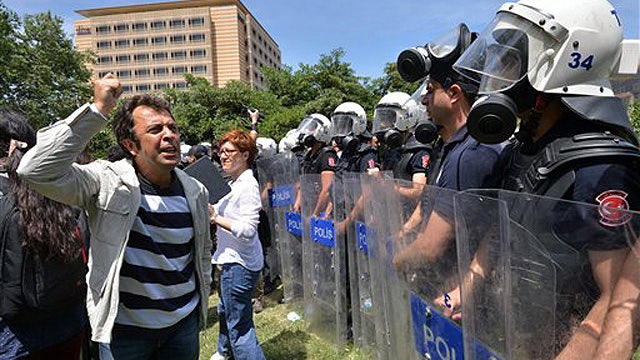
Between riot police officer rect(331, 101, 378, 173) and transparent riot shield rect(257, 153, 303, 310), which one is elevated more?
riot police officer rect(331, 101, 378, 173)

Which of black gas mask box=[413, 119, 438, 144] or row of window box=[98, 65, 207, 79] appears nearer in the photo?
black gas mask box=[413, 119, 438, 144]

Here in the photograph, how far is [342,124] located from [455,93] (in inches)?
146

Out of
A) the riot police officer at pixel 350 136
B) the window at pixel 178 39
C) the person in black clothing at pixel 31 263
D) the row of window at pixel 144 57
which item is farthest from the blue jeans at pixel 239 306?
the window at pixel 178 39

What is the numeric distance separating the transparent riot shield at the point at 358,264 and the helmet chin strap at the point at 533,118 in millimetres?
1580

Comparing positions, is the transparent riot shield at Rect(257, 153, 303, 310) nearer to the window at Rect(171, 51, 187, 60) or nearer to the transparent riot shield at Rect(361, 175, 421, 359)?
the transparent riot shield at Rect(361, 175, 421, 359)

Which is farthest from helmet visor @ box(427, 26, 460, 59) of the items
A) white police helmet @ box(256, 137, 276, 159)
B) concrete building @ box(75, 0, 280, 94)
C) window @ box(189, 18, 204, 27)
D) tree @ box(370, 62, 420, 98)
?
window @ box(189, 18, 204, 27)

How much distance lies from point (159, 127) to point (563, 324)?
1.90m

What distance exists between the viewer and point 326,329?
424 centimetres

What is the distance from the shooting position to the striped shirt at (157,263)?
6.88 ft

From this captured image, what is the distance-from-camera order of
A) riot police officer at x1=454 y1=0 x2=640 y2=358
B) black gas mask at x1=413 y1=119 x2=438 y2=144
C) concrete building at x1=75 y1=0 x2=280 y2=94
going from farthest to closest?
concrete building at x1=75 y1=0 x2=280 y2=94 → black gas mask at x1=413 y1=119 x2=438 y2=144 → riot police officer at x1=454 y1=0 x2=640 y2=358

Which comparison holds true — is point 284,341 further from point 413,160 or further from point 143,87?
point 143,87

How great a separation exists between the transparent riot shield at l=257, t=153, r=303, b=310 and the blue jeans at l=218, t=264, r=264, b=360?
1.54 m

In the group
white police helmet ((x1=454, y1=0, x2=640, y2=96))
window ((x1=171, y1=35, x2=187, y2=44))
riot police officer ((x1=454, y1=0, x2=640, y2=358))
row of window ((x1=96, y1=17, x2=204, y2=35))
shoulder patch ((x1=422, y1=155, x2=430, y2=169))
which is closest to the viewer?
riot police officer ((x1=454, y1=0, x2=640, y2=358))

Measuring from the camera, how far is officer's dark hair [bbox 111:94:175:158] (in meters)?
2.22
